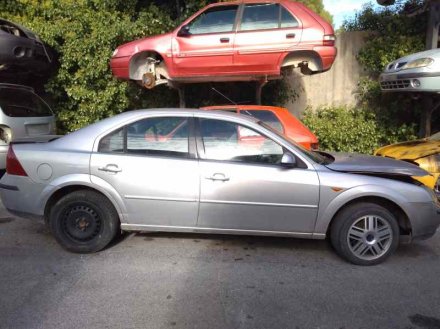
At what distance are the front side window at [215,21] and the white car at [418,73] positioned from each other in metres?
3.08

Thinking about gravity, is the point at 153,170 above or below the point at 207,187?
above

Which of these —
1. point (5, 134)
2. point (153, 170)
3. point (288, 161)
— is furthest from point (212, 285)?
point (5, 134)

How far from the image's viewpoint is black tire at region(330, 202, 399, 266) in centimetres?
429

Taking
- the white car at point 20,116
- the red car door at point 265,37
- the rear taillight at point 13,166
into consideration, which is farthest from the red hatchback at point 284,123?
the white car at point 20,116

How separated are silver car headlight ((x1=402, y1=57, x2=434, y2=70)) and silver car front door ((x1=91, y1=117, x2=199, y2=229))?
4.86m

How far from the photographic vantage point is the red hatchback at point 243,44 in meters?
7.55

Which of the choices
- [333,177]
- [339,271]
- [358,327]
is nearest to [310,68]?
[333,177]

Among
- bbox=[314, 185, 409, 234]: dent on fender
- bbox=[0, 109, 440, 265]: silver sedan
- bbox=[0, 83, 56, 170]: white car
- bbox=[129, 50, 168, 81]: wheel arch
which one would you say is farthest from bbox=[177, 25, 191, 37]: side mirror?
bbox=[314, 185, 409, 234]: dent on fender

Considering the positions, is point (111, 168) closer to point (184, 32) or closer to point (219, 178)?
point (219, 178)

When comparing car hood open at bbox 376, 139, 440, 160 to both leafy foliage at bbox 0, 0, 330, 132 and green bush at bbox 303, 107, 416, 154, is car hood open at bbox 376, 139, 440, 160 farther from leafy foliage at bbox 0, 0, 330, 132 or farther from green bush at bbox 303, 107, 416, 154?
leafy foliage at bbox 0, 0, 330, 132

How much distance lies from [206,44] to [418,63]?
3.63 meters

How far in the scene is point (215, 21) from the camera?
7949mm

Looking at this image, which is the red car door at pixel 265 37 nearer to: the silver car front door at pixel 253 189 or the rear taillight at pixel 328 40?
the rear taillight at pixel 328 40

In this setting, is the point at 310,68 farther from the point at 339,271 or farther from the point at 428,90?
the point at 339,271
